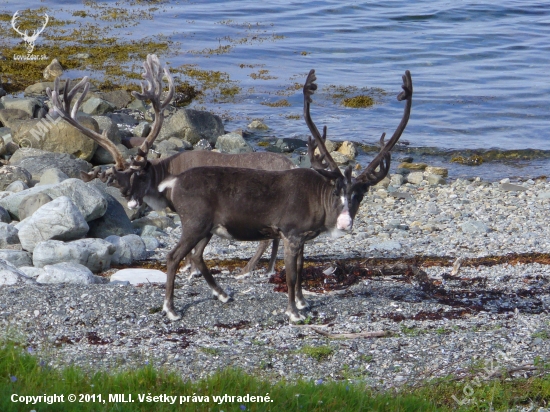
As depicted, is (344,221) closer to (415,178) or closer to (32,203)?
(32,203)

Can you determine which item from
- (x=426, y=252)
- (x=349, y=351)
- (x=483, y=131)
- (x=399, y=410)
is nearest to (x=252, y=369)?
(x=349, y=351)

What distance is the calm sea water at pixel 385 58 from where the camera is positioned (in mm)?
25094

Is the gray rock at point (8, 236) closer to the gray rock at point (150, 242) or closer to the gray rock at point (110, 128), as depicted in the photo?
the gray rock at point (150, 242)

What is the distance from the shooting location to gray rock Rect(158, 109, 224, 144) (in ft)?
69.1

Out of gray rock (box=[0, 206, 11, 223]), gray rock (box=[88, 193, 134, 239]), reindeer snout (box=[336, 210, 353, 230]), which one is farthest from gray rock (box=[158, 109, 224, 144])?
reindeer snout (box=[336, 210, 353, 230])

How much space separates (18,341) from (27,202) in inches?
238

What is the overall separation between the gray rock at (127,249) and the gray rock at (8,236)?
4.25 feet

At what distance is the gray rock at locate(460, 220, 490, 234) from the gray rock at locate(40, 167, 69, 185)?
6.92 m

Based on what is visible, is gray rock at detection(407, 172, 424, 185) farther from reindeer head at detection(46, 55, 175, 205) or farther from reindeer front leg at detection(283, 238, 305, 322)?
reindeer front leg at detection(283, 238, 305, 322)

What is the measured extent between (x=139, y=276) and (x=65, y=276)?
99 cm

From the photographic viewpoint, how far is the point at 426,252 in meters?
12.4

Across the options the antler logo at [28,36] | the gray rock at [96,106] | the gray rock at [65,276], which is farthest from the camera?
the antler logo at [28,36]

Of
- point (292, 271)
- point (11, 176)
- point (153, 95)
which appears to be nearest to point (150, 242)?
point (153, 95)

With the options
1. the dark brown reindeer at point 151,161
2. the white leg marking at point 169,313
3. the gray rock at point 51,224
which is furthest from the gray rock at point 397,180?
the white leg marking at point 169,313
